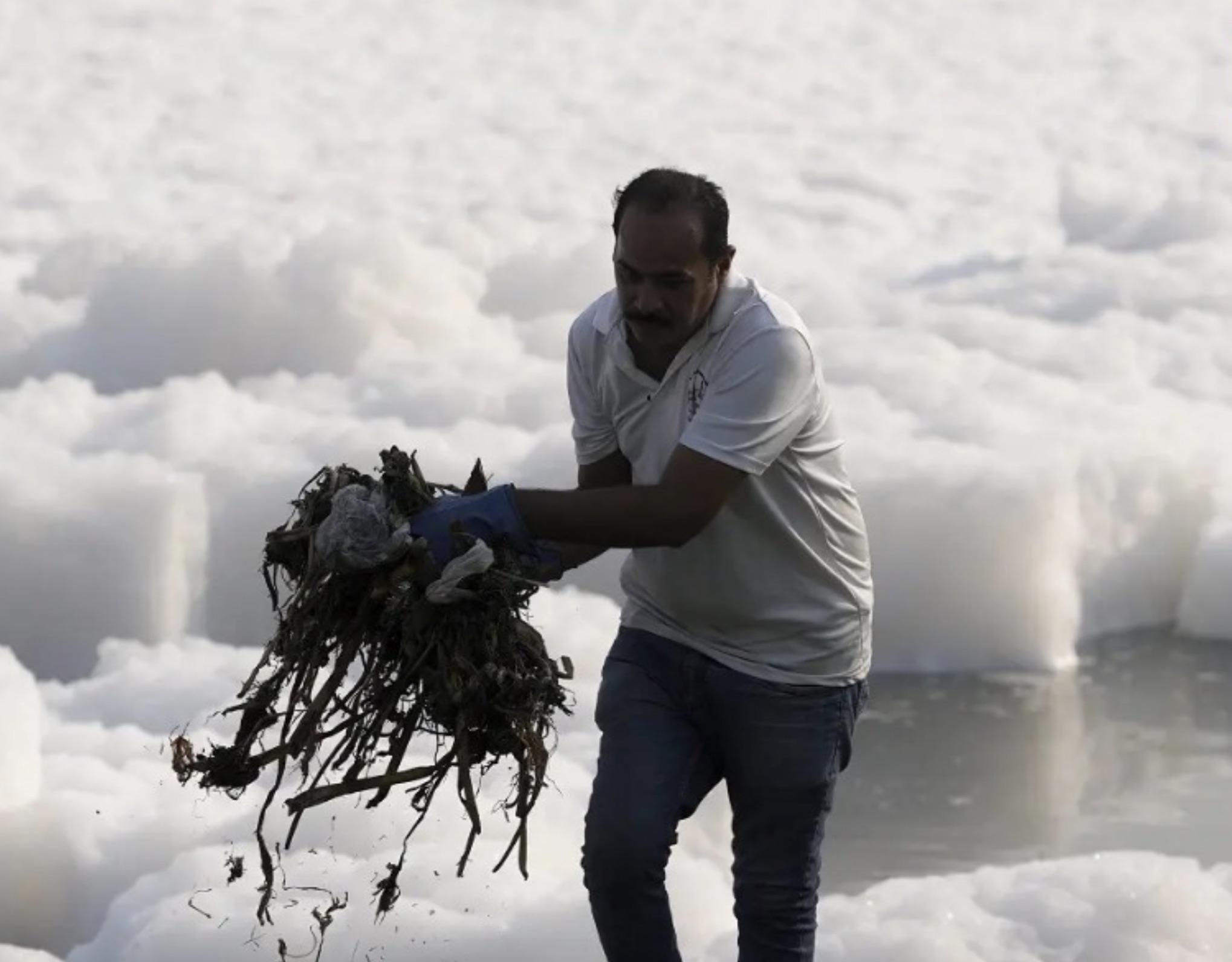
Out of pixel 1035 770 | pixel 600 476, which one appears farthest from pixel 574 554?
pixel 1035 770

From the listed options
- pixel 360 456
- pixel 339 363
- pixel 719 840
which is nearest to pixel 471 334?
pixel 339 363

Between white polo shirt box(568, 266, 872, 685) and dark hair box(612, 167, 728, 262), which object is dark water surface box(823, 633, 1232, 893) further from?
dark hair box(612, 167, 728, 262)

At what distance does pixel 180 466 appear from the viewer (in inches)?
392

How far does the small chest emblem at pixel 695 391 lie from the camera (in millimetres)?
3410

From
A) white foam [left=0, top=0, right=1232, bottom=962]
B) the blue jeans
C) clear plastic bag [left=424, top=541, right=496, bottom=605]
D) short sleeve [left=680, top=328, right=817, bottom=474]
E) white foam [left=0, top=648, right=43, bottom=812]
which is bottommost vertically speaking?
the blue jeans

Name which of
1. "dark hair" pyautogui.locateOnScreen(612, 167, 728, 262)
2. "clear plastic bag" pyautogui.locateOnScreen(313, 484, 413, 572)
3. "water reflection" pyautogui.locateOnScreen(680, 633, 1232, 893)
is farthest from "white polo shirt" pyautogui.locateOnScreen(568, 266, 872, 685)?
"water reflection" pyautogui.locateOnScreen(680, 633, 1232, 893)

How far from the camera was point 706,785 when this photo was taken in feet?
11.9

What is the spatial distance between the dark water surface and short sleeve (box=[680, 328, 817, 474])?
3.10 meters

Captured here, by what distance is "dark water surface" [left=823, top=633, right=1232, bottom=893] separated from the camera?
21.5 ft

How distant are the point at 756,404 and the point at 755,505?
193 millimetres

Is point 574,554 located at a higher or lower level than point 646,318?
lower

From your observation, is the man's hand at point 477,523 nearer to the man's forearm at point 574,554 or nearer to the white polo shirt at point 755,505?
the man's forearm at point 574,554

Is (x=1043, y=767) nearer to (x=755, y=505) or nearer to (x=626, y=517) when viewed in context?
(x=755, y=505)

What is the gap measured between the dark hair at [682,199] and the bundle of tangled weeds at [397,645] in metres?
0.50
